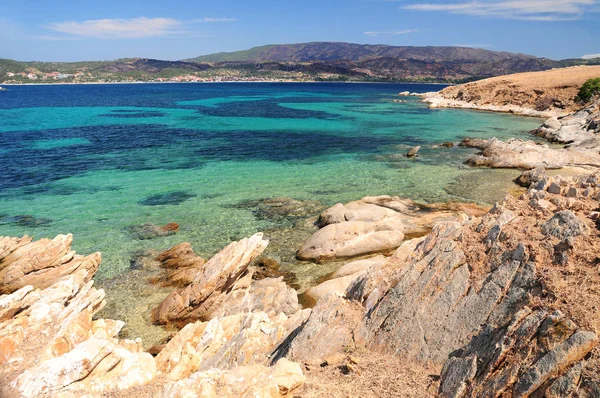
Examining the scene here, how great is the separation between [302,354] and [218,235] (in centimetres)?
1729

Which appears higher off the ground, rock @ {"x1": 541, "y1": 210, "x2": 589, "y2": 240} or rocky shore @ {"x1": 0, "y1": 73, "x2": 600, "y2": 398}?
rock @ {"x1": 541, "y1": 210, "x2": 589, "y2": 240}

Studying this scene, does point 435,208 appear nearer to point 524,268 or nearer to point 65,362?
point 524,268

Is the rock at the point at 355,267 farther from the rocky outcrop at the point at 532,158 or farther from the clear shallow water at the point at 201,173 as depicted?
the rocky outcrop at the point at 532,158

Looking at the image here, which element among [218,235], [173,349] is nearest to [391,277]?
[173,349]

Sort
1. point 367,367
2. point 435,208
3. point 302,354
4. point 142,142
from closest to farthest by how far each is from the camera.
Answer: point 367,367, point 302,354, point 435,208, point 142,142

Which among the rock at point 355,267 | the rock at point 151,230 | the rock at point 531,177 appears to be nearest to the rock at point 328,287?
the rock at point 355,267

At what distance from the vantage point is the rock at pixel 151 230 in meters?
28.1

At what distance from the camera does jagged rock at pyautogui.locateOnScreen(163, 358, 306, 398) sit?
9.30 m

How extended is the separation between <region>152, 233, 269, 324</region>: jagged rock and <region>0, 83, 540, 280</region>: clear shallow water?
528 centimetres

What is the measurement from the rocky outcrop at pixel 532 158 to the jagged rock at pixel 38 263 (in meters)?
43.1

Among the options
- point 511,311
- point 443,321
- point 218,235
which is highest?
point 511,311

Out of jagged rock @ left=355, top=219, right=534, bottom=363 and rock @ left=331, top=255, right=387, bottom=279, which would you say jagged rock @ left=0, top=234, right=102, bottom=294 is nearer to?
rock @ left=331, top=255, right=387, bottom=279

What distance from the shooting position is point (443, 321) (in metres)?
11.4

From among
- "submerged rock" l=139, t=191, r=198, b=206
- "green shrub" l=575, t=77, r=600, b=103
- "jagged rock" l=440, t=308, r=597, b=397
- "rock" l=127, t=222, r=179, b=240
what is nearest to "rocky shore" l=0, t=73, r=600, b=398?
"jagged rock" l=440, t=308, r=597, b=397
